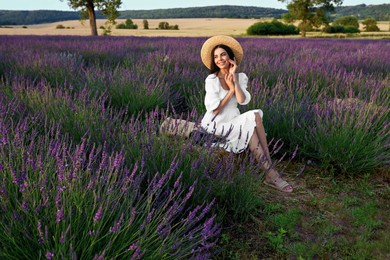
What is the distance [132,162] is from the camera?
92.6 inches

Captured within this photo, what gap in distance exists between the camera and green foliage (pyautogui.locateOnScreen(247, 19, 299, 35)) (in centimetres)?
4438

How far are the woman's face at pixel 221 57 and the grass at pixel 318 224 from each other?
107cm

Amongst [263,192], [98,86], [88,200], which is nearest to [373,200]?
[263,192]

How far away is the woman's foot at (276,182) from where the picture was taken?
9.58ft

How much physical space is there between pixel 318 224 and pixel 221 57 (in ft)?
4.94

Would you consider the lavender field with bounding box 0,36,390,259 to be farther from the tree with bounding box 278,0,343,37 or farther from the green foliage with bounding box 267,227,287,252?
the tree with bounding box 278,0,343,37

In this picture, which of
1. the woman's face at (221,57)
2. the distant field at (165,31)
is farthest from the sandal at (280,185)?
the distant field at (165,31)

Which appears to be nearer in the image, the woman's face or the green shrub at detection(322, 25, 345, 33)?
the woman's face

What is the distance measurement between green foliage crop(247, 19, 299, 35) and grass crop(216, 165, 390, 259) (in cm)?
4233

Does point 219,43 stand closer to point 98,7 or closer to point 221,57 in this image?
point 221,57

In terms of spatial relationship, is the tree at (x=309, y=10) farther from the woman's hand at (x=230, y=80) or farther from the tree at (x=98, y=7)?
the woman's hand at (x=230, y=80)

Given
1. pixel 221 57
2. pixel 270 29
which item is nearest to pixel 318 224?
pixel 221 57

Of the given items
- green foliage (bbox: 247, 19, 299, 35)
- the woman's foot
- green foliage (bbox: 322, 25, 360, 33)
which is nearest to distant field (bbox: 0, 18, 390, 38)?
green foliage (bbox: 247, 19, 299, 35)

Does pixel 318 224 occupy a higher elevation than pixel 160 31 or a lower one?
lower
